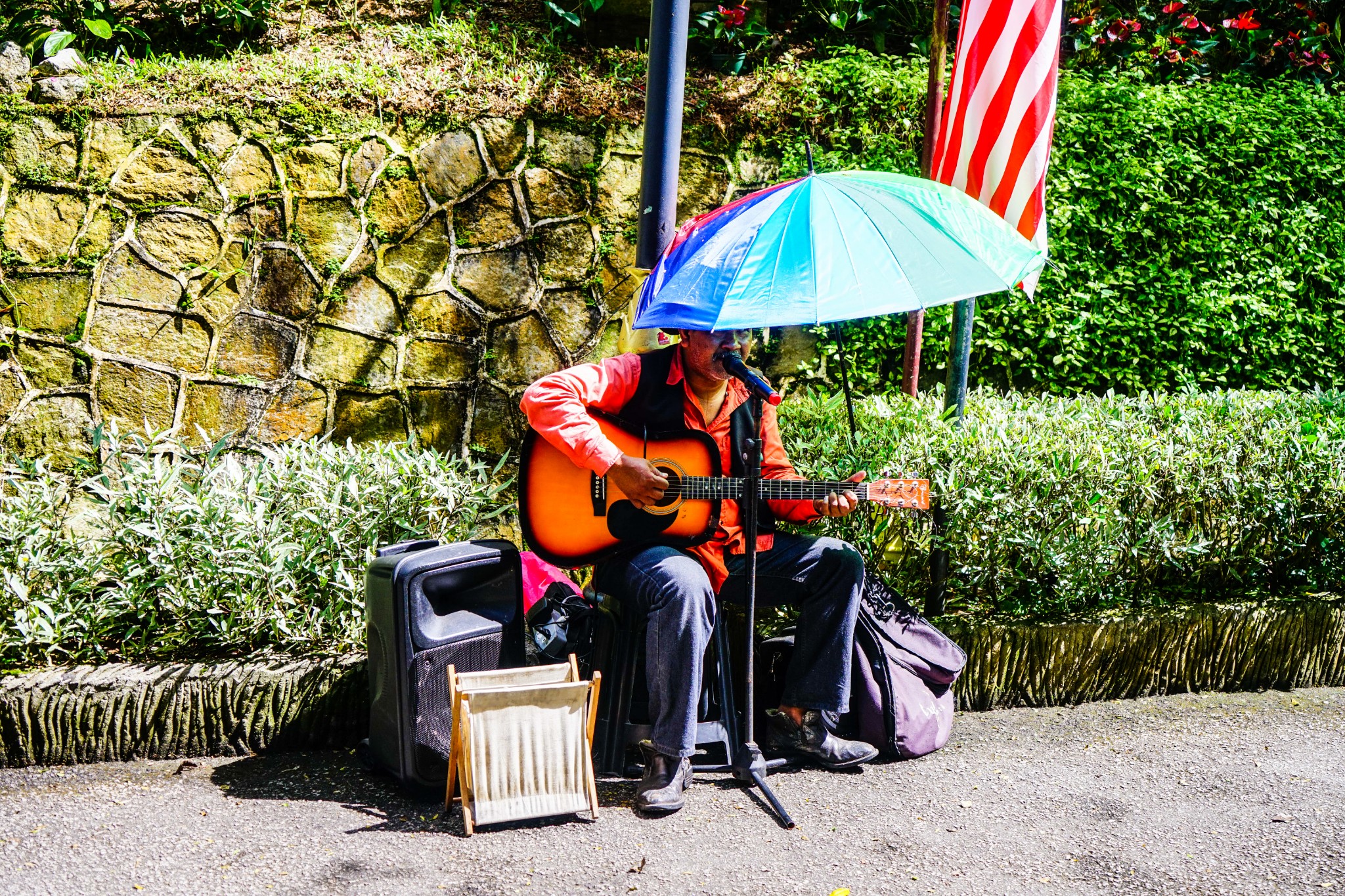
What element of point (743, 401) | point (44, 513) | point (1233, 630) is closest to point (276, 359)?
point (44, 513)

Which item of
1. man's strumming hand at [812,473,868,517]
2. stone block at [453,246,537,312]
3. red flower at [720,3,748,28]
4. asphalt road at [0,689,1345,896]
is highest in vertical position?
red flower at [720,3,748,28]

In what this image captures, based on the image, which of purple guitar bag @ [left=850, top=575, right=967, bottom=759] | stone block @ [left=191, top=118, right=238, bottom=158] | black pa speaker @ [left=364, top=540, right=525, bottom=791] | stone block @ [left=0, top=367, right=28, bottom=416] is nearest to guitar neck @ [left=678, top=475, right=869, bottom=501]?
purple guitar bag @ [left=850, top=575, right=967, bottom=759]

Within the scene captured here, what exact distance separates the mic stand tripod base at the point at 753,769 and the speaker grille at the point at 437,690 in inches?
36.0

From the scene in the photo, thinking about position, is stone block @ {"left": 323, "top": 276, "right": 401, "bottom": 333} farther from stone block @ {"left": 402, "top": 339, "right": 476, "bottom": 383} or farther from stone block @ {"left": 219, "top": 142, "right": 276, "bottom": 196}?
stone block @ {"left": 219, "top": 142, "right": 276, "bottom": 196}

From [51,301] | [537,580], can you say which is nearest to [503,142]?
[51,301]

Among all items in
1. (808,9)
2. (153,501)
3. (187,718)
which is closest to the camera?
(187,718)

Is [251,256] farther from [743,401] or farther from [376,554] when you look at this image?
[743,401]

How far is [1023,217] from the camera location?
14.3ft

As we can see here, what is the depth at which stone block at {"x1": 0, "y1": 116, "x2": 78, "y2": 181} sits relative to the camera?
5152 mm

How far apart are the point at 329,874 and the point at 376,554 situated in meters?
1.22

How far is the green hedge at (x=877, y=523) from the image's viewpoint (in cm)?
347

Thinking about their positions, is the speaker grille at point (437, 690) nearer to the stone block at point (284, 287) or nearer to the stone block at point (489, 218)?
the stone block at point (284, 287)

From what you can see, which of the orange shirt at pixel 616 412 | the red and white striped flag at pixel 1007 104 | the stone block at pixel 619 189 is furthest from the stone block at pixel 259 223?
the red and white striped flag at pixel 1007 104

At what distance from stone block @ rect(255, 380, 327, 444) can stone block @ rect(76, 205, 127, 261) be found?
111 cm
